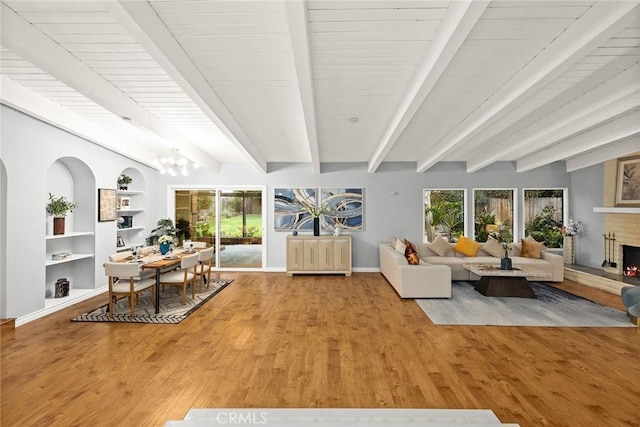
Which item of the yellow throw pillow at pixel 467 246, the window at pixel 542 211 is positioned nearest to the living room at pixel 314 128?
the window at pixel 542 211

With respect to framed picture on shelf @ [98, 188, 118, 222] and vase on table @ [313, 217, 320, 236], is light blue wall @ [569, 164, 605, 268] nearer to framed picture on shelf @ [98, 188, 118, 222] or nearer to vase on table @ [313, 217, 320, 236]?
vase on table @ [313, 217, 320, 236]

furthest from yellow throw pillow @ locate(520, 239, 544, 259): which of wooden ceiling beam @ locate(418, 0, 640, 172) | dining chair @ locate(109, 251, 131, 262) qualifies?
dining chair @ locate(109, 251, 131, 262)

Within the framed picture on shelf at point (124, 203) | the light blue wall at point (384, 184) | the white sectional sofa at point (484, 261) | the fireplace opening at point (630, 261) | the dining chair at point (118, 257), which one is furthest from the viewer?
the light blue wall at point (384, 184)

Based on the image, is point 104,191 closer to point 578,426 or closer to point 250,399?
point 250,399

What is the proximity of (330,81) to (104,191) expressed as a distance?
4.72m

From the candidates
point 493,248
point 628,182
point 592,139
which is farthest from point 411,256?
point 628,182

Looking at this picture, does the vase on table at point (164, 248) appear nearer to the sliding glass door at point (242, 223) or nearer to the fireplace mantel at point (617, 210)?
the sliding glass door at point (242, 223)

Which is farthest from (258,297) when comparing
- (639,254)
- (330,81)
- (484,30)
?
(639,254)

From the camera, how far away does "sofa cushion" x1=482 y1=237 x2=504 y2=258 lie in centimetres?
666

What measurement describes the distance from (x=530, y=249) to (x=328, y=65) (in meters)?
6.01

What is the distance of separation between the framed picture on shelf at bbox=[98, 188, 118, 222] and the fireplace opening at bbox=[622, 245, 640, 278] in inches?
375

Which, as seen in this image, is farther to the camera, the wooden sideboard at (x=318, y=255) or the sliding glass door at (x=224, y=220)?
the sliding glass door at (x=224, y=220)

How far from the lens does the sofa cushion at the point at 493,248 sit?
666 cm

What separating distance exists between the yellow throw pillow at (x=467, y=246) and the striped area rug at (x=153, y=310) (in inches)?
198
